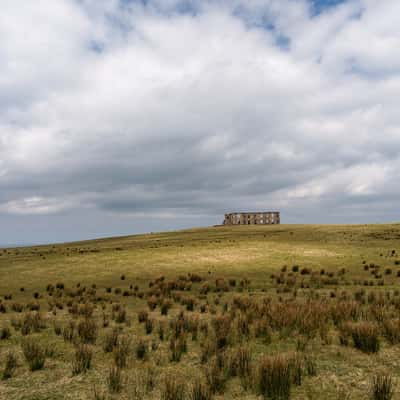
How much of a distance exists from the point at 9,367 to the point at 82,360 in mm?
1880

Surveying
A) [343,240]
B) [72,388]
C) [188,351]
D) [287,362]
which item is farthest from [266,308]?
[343,240]

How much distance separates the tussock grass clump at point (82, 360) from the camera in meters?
8.88

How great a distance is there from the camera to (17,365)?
948 cm

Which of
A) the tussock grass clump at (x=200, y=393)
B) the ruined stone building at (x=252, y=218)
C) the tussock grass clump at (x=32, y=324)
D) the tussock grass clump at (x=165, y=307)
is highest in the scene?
the ruined stone building at (x=252, y=218)

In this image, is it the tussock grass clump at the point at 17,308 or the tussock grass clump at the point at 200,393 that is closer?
the tussock grass clump at the point at 200,393

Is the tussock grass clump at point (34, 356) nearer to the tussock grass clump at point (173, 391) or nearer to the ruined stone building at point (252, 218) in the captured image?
the tussock grass clump at point (173, 391)

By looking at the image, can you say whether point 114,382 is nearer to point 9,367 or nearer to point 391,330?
point 9,367

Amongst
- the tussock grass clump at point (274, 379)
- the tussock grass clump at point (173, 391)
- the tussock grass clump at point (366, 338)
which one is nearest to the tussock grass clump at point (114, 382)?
the tussock grass clump at point (173, 391)

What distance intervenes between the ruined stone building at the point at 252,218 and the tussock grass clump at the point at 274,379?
13909 centimetres

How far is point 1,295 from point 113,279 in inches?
323

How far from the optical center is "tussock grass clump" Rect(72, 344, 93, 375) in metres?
8.88

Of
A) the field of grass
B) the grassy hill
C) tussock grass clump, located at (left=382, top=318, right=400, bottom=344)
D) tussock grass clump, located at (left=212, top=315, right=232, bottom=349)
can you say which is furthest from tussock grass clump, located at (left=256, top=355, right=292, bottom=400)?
the grassy hill

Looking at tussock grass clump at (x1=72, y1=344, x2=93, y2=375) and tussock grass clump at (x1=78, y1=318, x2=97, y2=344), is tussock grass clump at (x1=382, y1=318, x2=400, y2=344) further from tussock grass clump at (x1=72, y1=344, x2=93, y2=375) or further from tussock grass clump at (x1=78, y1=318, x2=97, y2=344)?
tussock grass clump at (x1=78, y1=318, x2=97, y2=344)

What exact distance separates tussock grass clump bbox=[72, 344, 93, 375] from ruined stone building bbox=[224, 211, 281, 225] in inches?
5438
